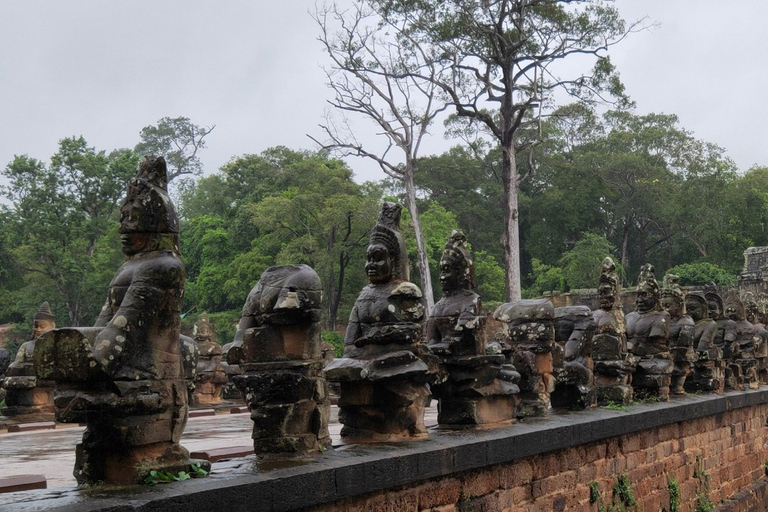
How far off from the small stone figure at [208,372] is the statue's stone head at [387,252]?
768 centimetres

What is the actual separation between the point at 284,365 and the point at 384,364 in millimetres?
1058

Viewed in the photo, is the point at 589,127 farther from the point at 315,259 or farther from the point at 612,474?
the point at 612,474

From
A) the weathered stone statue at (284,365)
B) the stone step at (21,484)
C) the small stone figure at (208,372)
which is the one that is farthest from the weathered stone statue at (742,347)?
the stone step at (21,484)

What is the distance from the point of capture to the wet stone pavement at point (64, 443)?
6809mm

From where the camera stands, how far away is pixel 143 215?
5383mm

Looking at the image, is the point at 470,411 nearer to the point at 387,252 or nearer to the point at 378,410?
the point at 378,410

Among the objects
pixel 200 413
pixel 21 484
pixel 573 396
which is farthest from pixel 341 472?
pixel 200 413

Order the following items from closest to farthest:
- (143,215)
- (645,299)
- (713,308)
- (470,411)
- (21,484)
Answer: (21,484), (143,215), (470,411), (645,299), (713,308)

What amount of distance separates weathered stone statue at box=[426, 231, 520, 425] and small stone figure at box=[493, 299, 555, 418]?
2.11ft

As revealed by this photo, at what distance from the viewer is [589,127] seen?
53.9 meters

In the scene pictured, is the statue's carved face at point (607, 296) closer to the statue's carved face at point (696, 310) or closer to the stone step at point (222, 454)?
the statue's carved face at point (696, 310)

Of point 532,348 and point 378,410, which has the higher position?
point 532,348

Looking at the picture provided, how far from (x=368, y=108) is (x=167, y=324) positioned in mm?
24344

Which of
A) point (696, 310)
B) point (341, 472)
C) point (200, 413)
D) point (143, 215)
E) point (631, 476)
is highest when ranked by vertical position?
point (143, 215)
